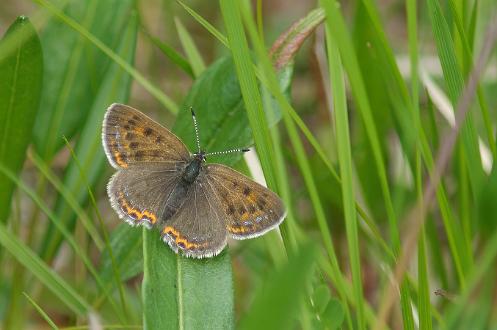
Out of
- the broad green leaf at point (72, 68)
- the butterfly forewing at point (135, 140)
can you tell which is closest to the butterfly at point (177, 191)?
the butterfly forewing at point (135, 140)

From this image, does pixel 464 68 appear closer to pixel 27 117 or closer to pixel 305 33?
pixel 305 33

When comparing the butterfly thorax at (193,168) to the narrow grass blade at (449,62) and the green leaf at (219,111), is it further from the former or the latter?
the narrow grass blade at (449,62)

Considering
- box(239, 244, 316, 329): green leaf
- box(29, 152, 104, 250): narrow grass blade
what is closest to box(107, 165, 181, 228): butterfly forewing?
box(29, 152, 104, 250): narrow grass blade

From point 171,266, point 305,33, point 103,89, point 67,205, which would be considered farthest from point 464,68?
point 67,205

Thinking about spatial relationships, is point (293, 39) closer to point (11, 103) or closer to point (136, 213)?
point (136, 213)

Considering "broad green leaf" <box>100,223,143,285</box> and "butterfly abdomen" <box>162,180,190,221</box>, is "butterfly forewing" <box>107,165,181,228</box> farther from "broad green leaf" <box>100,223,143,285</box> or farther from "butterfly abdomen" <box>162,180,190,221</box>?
"broad green leaf" <box>100,223,143,285</box>
